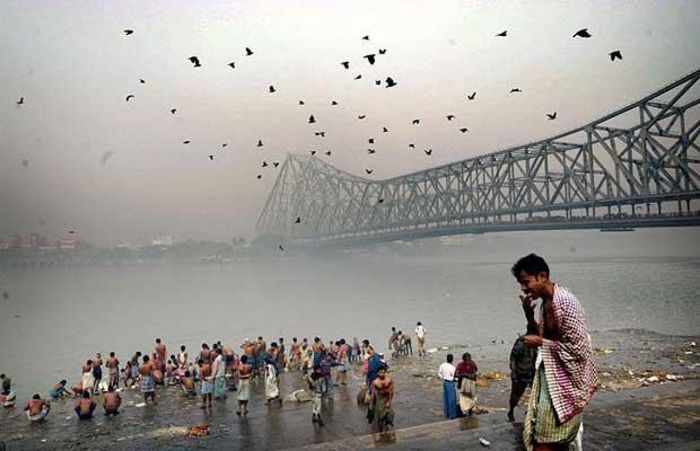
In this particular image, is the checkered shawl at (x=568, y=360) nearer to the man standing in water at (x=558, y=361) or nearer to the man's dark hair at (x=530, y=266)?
the man standing in water at (x=558, y=361)

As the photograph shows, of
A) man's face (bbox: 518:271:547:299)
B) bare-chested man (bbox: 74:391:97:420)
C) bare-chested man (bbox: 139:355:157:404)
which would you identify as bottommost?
bare-chested man (bbox: 74:391:97:420)

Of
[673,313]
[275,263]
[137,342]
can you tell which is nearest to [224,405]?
[137,342]

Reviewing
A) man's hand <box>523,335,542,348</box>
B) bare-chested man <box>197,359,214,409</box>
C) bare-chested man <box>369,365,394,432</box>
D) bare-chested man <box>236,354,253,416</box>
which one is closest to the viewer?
man's hand <box>523,335,542,348</box>

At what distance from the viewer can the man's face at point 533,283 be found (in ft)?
8.53

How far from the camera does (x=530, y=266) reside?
267 cm

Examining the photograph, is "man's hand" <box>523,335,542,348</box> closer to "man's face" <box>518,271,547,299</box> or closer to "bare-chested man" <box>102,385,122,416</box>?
"man's face" <box>518,271,547,299</box>

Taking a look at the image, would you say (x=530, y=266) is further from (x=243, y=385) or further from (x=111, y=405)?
(x=111, y=405)

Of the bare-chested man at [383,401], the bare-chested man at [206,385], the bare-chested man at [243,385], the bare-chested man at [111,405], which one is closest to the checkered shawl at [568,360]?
the bare-chested man at [383,401]

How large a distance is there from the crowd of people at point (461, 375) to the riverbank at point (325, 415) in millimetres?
343

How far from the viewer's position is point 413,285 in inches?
2115

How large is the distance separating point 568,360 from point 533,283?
420mm

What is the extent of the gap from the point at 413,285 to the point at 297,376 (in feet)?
136

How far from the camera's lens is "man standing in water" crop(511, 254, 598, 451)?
2.55 m

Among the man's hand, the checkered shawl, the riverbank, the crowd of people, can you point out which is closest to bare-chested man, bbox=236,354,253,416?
the crowd of people
